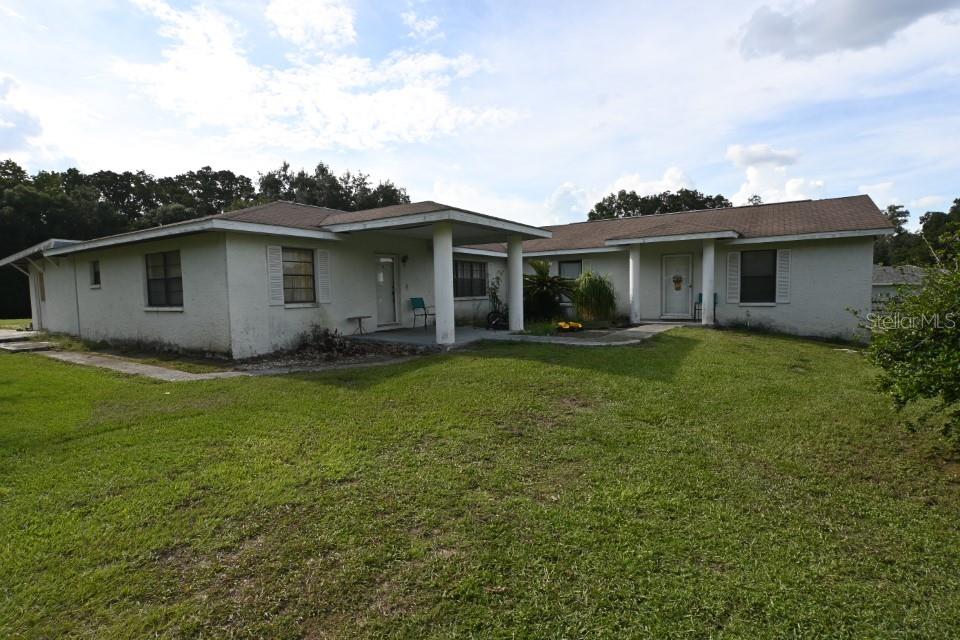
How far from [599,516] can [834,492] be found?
176 centimetres

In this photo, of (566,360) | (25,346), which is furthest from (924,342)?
(25,346)

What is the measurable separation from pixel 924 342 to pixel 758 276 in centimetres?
1104

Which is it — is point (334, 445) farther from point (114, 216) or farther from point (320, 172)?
point (320, 172)

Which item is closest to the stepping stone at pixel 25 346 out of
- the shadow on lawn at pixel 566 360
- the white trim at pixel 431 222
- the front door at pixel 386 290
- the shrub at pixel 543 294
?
the white trim at pixel 431 222

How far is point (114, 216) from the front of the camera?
31547 mm

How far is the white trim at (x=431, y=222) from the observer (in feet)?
31.2

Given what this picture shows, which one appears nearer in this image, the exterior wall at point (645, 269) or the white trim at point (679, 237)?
the white trim at point (679, 237)

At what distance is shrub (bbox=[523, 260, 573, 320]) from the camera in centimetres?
1541

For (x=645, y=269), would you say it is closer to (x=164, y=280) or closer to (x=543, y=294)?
(x=543, y=294)

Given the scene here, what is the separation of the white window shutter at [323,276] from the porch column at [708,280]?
32.5 ft

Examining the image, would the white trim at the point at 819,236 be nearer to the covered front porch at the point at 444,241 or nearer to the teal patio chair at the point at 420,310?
the covered front porch at the point at 444,241

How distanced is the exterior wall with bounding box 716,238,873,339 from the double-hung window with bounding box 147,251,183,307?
13897 mm

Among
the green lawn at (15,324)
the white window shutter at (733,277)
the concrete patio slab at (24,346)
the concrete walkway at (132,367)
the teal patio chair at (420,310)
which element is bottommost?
the concrete walkway at (132,367)

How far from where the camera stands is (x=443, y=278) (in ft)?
33.1
